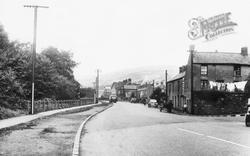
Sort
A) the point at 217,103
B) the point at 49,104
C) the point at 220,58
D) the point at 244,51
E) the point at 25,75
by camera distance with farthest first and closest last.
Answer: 1. the point at 244,51
2. the point at 220,58
3. the point at 217,103
4. the point at 25,75
5. the point at 49,104

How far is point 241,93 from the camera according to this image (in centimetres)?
4722

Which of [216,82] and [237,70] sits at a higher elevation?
[237,70]

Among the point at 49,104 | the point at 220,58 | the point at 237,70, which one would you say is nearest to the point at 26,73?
the point at 49,104

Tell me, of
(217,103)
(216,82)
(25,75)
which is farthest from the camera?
(216,82)

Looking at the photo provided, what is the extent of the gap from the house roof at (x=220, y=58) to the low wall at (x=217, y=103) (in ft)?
21.4

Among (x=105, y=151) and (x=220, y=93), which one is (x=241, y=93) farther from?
(x=105, y=151)

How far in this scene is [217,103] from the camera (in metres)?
45.9

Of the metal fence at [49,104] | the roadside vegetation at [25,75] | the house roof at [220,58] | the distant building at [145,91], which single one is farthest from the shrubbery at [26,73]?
the distant building at [145,91]

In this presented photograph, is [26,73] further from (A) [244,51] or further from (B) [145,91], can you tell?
(B) [145,91]

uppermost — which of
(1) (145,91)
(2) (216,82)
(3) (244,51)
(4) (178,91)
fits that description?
(3) (244,51)

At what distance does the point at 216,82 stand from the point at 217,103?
216 inches

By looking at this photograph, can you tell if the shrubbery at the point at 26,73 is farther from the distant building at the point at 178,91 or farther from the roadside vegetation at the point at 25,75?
the distant building at the point at 178,91

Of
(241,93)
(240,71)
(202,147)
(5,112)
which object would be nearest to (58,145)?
(202,147)

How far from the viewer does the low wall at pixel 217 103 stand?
45469 millimetres
